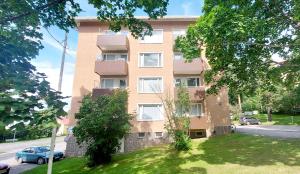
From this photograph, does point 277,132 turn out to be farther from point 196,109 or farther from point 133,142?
point 133,142

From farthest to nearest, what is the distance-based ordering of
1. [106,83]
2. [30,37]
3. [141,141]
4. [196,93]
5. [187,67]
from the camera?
[106,83] → [187,67] → [141,141] → [196,93] → [30,37]

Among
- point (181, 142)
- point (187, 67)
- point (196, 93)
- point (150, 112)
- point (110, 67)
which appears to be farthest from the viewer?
point (150, 112)

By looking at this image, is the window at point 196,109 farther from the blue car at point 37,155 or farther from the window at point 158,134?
the blue car at point 37,155

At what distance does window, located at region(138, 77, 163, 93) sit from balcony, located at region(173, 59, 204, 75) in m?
2.19

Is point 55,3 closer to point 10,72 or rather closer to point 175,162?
point 10,72

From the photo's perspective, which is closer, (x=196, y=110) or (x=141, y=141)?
(x=141, y=141)

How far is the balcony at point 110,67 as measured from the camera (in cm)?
2714

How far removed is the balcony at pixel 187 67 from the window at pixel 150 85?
2189 millimetres

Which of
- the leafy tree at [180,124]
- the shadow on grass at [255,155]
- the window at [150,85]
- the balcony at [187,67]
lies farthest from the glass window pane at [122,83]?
the shadow on grass at [255,155]

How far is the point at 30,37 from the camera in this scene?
7844mm

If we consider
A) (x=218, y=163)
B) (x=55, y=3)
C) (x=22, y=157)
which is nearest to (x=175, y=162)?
(x=218, y=163)

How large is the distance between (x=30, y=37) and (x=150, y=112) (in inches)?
821

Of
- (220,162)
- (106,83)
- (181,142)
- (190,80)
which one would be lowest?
(220,162)

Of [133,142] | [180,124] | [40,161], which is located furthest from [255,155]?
[40,161]
